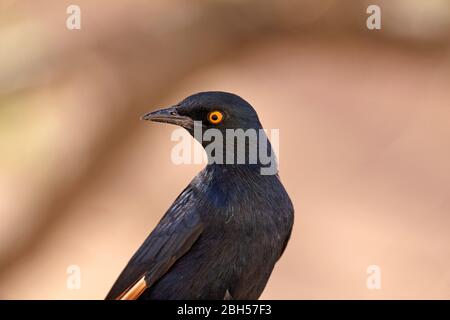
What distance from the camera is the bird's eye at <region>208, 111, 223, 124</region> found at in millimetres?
4324

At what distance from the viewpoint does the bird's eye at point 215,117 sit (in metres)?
4.32

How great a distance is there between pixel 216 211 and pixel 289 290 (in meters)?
4.94

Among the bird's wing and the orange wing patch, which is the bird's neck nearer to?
the bird's wing

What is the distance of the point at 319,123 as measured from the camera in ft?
37.0

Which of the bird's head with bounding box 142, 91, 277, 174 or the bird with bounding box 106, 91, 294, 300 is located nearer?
the bird with bounding box 106, 91, 294, 300

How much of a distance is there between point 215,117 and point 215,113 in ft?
0.08

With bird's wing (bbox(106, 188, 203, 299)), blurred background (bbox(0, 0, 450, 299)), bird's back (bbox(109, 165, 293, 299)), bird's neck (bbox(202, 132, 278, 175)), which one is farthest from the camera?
blurred background (bbox(0, 0, 450, 299))

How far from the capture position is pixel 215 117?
14.2 ft

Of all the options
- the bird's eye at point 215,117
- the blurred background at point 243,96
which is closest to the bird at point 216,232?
the bird's eye at point 215,117

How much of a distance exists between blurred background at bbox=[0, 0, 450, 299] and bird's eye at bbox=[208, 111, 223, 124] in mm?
5289

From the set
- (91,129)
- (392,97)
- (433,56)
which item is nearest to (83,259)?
(91,129)

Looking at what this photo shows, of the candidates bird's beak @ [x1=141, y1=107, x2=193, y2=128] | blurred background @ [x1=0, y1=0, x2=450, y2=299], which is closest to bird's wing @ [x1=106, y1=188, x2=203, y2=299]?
bird's beak @ [x1=141, y1=107, x2=193, y2=128]

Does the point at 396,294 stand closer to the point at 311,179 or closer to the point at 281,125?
the point at 311,179

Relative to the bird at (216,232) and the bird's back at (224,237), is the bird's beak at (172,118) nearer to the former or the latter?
the bird at (216,232)
